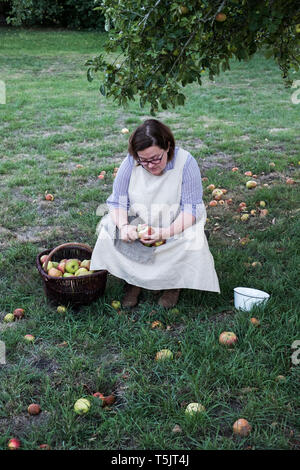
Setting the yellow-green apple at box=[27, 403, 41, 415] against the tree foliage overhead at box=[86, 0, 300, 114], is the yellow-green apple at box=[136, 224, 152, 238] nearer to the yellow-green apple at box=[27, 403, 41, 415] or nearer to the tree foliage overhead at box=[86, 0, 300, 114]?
the tree foliage overhead at box=[86, 0, 300, 114]

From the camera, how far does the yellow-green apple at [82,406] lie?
7.20 feet

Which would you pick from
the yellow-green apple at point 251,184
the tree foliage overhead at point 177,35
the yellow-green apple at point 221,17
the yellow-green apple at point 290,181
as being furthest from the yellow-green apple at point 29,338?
the yellow-green apple at point 290,181

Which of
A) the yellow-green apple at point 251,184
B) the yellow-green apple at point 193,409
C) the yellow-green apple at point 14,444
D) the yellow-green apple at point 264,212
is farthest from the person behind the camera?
the yellow-green apple at point 251,184

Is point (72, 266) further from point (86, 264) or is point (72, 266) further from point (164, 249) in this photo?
point (164, 249)

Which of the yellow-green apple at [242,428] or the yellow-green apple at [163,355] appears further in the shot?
the yellow-green apple at [163,355]

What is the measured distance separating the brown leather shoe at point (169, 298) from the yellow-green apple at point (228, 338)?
0.49m

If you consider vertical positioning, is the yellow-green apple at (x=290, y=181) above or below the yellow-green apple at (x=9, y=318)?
above

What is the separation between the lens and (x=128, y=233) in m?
2.90

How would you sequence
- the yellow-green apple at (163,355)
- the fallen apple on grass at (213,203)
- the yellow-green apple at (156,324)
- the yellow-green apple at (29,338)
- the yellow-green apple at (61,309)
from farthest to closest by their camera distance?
the fallen apple on grass at (213,203)
the yellow-green apple at (61,309)
the yellow-green apple at (156,324)
the yellow-green apple at (29,338)
the yellow-green apple at (163,355)

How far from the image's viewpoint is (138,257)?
2.92m

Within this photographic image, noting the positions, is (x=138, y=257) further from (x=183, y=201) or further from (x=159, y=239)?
(x=183, y=201)

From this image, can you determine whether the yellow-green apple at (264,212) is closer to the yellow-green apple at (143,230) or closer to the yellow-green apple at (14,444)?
the yellow-green apple at (143,230)

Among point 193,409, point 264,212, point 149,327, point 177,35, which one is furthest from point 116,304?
point 264,212

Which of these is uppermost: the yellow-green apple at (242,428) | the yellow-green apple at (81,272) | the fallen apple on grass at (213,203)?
the fallen apple on grass at (213,203)
